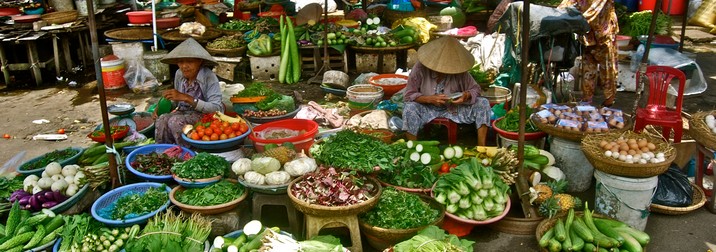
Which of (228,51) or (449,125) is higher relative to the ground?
(228,51)

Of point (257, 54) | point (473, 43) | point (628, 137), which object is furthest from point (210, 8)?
point (628, 137)

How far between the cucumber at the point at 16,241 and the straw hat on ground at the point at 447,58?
140 inches

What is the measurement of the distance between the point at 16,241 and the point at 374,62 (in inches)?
247

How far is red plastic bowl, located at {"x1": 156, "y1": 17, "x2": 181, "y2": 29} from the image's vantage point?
30.8 feet

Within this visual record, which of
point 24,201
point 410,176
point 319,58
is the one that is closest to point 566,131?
point 410,176

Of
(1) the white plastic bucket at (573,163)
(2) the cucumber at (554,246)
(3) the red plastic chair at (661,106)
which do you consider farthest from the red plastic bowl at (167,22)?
(2) the cucumber at (554,246)

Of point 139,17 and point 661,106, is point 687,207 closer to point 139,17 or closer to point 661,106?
point 661,106

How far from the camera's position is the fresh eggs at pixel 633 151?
3.80m

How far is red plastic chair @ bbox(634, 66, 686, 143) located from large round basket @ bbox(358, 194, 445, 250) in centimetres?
211

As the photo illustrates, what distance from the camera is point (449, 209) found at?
3.98 meters

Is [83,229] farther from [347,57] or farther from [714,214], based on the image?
[347,57]

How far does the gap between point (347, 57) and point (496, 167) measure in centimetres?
506

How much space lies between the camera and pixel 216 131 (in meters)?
4.79

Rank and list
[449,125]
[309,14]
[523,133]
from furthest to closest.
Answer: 1. [309,14]
2. [449,125]
3. [523,133]
